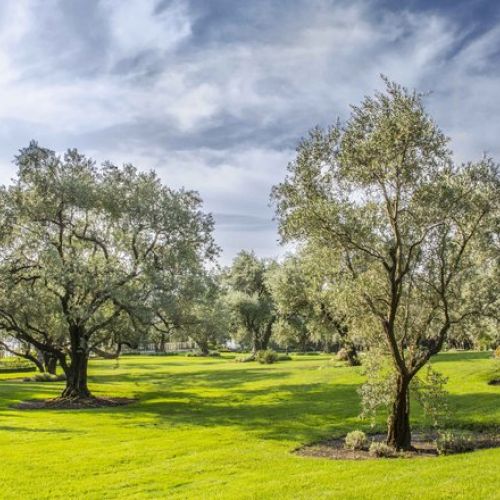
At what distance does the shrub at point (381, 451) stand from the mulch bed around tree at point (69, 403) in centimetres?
2144

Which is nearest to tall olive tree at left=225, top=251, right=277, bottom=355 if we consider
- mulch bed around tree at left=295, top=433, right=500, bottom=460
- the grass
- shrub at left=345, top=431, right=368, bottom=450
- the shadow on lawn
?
the shadow on lawn

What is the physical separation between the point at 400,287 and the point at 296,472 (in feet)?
22.7

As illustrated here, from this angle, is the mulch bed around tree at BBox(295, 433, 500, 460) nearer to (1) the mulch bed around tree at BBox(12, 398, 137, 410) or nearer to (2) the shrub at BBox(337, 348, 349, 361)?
(1) the mulch bed around tree at BBox(12, 398, 137, 410)

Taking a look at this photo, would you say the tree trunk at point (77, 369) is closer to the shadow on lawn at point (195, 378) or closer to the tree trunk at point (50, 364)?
the shadow on lawn at point (195, 378)

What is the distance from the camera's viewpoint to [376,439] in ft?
71.3

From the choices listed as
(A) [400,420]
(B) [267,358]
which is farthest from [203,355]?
(A) [400,420]

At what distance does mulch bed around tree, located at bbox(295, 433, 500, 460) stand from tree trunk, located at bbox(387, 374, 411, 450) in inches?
16.2

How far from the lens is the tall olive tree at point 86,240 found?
114 feet

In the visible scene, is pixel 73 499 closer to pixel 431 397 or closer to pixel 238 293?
pixel 431 397

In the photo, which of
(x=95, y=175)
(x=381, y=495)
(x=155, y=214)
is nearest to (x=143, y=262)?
(x=155, y=214)

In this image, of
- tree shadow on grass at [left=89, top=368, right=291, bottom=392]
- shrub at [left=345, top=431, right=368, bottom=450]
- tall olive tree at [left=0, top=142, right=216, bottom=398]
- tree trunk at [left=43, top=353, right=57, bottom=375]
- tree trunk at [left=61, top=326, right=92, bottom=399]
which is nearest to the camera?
shrub at [left=345, top=431, right=368, bottom=450]

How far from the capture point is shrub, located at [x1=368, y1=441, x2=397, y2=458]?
18.6 metres

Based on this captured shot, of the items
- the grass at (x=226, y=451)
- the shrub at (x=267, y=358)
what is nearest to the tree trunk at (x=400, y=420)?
the grass at (x=226, y=451)

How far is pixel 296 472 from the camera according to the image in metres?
16.0
